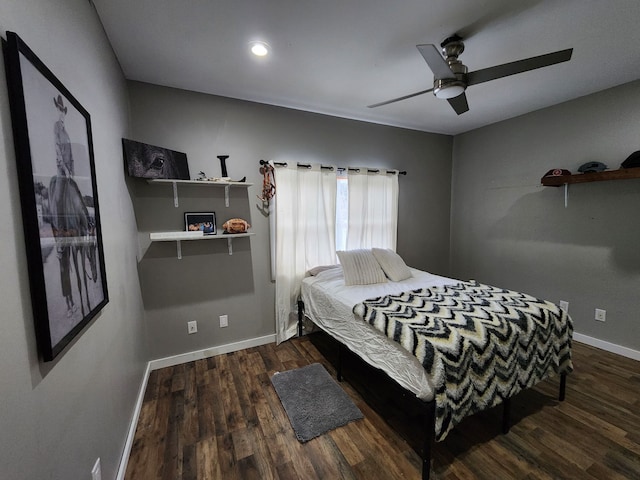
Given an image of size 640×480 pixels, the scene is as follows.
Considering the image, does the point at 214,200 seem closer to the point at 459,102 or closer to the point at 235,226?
the point at 235,226

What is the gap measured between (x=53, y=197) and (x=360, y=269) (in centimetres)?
235

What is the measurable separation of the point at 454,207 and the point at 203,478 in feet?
14.0

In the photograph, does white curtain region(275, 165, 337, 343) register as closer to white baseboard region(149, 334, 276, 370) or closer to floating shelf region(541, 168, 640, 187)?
white baseboard region(149, 334, 276, 370)

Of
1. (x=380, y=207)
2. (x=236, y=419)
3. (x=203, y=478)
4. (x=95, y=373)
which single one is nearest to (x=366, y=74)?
(x=380, y=207)

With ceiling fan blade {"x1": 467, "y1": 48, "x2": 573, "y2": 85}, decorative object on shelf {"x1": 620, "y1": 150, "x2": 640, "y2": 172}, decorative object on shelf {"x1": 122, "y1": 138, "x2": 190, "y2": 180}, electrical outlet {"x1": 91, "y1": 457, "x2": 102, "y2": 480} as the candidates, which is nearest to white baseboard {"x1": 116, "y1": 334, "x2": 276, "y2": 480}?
electrical outlet {"x1": 91, "y1": 457, "x2": 102, "y2": 480}

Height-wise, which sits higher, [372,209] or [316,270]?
[372,209]

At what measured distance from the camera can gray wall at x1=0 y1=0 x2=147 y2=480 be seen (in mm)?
690

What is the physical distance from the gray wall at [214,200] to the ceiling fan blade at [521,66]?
5.69ft

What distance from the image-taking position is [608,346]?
271 cm

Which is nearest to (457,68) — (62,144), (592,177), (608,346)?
(592,177)

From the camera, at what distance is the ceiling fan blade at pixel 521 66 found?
4.63 ft

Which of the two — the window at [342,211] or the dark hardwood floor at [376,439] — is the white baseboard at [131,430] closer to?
the dark hardwood floor at [376,439]

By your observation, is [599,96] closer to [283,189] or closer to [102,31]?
[283,189]

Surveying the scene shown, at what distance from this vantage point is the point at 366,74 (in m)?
2.24
